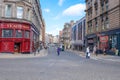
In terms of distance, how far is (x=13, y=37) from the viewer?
47.0 metres

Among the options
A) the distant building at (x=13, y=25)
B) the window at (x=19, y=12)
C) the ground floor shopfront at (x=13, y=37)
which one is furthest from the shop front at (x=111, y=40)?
the window at (x=19, y=12)

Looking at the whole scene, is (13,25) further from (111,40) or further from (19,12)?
(111,40)

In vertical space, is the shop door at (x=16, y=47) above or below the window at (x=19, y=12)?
below

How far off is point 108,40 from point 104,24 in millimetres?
4366

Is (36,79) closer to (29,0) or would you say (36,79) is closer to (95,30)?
(29,0)

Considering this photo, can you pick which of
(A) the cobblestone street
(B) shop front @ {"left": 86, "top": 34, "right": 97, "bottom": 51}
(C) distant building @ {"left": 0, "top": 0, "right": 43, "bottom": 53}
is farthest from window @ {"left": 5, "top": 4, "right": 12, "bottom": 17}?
(A) the cobblestone street

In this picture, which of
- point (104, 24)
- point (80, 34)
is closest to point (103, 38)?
point (104, 24)

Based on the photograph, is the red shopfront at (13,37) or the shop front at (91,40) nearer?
the red shopfront at (13,37)

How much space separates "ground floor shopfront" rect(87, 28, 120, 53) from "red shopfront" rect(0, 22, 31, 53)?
54.2 feet

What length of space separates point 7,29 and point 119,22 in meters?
20.8

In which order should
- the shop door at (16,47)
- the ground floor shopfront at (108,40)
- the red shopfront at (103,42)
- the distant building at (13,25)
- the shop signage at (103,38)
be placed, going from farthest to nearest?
the red shopfront at (103,42) → the shop signage at (103,38) → the shop door at (16,47) → the distant building at (13,25) → the ground floor shopfront at (108,40)

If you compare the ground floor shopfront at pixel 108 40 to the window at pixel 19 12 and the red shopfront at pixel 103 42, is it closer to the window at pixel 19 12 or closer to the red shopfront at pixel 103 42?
the red shopfront at pixel 103 42

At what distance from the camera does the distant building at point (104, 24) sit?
45513 mm

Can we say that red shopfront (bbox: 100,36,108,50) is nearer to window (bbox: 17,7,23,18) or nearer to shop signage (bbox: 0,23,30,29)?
shop signage (bbox: 0,23,30,29)
